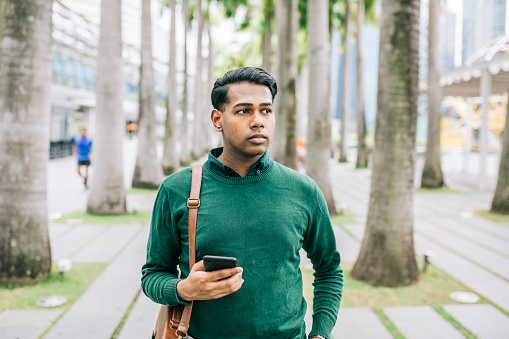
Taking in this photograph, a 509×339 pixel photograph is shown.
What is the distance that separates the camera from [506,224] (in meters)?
8.93

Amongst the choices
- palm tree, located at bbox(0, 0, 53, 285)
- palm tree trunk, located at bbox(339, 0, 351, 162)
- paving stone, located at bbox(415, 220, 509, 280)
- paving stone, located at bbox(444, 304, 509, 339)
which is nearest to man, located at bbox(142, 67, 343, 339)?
paving stone, located at bbox(444, 304, 509, 339)

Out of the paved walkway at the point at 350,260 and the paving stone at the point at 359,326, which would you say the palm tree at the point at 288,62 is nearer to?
the paved walkway at the point at 350,260

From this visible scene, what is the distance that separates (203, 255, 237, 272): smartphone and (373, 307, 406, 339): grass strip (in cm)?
305

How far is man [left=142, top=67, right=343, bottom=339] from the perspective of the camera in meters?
1.70

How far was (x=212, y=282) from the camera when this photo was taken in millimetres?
1513

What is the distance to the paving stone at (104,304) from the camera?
154 inches

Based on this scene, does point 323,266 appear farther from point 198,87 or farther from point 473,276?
point 198,87

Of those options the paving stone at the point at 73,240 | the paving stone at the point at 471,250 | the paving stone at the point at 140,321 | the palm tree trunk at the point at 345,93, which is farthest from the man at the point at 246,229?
the palm tree trunk at the point at 345,93

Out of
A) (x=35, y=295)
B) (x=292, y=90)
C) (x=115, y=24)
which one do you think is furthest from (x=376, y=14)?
(x=35, y=295)

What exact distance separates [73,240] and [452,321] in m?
5.82

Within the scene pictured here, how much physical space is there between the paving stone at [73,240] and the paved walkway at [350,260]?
2 centimetres

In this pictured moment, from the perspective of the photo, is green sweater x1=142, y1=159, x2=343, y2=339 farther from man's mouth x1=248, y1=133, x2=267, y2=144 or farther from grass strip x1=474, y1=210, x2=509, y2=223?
grass strip x1=474, y1=210, x2=509, y2=223

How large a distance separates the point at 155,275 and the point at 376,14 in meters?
24.5

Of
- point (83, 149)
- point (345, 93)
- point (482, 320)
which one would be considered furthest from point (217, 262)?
point (345, 93)
